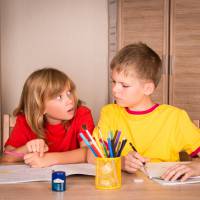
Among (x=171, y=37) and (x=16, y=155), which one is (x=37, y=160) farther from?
(x=171, y=37)

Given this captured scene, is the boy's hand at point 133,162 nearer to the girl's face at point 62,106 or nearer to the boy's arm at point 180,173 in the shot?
the boy's arm at point 180,173

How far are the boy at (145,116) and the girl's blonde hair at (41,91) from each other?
0.88 feet

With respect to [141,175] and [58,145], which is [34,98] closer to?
[58,145]

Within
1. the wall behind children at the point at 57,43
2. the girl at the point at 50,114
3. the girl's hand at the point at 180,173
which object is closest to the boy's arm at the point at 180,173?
the girl's hand at the point at 180,173

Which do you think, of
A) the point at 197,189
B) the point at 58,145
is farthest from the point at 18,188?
the point at 58,145

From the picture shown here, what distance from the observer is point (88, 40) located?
466 cm

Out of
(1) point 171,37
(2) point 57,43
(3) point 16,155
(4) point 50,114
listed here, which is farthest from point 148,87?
(2) point 57,43

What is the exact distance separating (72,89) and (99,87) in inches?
104

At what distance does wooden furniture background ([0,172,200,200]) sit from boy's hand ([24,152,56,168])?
0.23m

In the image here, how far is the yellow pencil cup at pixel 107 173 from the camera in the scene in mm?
1344

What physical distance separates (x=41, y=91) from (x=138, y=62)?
0.48m

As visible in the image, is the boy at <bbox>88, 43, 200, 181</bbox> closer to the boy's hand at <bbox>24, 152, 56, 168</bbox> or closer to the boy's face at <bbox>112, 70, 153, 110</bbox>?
the boy's face at <bbox>112, 70, 153, 110</bbox>

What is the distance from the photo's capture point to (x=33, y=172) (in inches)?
61.2

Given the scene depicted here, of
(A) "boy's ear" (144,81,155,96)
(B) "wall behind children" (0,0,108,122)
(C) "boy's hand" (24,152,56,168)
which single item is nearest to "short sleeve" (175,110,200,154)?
(A) "boy's ear" (144,81,155,96)
